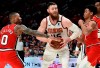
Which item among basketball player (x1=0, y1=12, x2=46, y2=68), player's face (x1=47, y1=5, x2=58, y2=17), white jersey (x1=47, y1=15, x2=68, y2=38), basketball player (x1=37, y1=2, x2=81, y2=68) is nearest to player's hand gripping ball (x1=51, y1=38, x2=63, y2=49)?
basketball player (x1=37, y1=2, x2=81, y2=68)

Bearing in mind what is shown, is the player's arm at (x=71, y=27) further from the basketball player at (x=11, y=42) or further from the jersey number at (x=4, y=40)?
the jersey number at (x=4, y=40)

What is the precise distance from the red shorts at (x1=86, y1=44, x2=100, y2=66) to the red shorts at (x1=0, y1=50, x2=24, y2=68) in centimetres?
143

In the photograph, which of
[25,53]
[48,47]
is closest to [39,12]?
[25,53]

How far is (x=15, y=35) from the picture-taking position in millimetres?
6125

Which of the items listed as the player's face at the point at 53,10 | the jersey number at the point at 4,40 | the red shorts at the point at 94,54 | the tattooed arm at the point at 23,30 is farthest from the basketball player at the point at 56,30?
the jersey number at the point at 4,40

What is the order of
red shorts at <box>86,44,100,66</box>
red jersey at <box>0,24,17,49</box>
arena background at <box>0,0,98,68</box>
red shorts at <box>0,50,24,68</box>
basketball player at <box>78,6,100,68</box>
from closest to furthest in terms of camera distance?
red shorts at <box>0,50,24,68</box> → red jersey at <box>0,24,17,49</box> → basketball player at <box>78,6,100,68</box> → red shorts at <box>86,44,100,66</box> → arena background at <box>0,0,98,68</box>

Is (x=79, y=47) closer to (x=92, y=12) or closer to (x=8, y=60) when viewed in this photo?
(x=92, y=12)

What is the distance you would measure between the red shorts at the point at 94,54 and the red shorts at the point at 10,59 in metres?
1.43

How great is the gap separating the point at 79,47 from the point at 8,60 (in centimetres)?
313

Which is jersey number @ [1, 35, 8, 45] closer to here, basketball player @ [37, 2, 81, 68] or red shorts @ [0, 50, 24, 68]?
red shorts @ [0, 50, 24, 68]

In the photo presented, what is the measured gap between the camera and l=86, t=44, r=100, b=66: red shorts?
6.72 metres

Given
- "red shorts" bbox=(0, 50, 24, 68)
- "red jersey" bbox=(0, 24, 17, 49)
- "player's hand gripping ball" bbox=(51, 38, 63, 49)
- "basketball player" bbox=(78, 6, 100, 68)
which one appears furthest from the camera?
"player's hand gripping ball" bbox=(51, 38, 63, 49)

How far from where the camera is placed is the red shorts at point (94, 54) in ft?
22.1

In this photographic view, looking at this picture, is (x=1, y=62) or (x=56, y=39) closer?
(x=1, y=62)
